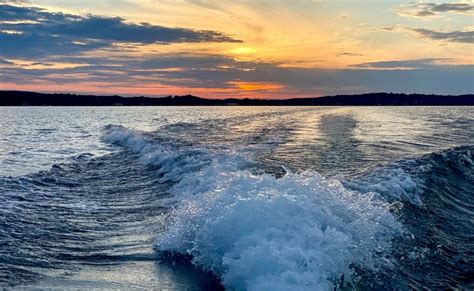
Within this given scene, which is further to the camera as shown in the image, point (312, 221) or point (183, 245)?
point (183, 245)

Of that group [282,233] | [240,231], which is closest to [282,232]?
[282,233]

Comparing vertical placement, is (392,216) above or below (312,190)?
below

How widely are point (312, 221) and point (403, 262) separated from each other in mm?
1587

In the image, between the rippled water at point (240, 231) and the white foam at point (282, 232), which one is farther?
the rippled water at point (240, 231)

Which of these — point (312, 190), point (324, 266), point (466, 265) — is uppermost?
point (312, 190)

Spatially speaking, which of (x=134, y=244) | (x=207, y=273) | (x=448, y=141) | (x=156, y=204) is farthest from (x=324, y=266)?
(x=448, y=141)

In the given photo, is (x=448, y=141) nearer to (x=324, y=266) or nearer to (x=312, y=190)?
(x=312, y=190)

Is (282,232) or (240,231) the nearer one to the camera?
(282,232)

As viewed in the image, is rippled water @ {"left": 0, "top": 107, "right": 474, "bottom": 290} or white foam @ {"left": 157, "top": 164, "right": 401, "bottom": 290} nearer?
white foam @ {"left": 157, "top": 164, "right": 401, "bottom": 290}

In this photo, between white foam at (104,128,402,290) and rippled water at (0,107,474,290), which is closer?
white foam at (104,128,402,290)

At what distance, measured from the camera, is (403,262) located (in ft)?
23.2

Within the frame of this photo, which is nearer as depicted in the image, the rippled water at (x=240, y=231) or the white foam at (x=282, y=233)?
the white foam at (x=282, y=233)

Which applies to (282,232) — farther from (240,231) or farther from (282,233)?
(240,231)

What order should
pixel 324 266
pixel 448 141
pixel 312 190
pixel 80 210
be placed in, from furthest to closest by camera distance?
pixel 448 141, pixel 80 210, pixel 312 190, pixel 324 266
